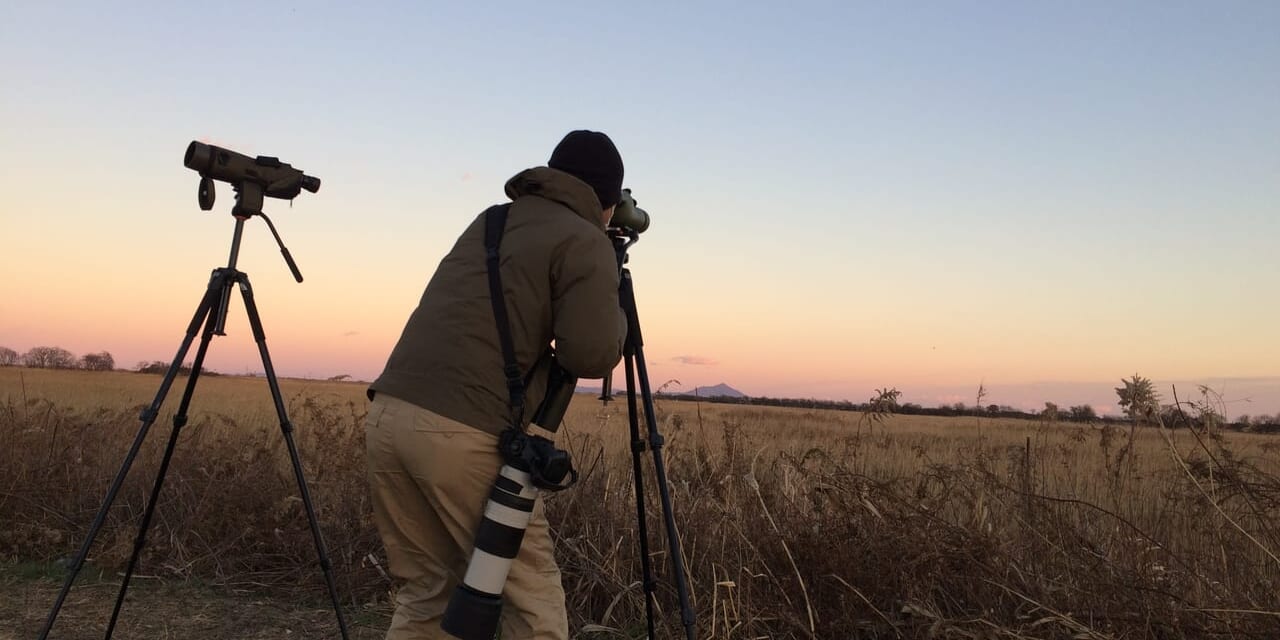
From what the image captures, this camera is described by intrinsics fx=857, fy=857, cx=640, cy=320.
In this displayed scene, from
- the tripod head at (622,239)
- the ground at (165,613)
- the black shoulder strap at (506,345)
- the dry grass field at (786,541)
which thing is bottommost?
the ground at (165,613)

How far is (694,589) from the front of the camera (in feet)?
14.3

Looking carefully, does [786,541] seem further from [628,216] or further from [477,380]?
[477,380]

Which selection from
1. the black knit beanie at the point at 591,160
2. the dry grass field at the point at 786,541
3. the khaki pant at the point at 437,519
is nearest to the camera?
the khaki pant at the point at 437,519

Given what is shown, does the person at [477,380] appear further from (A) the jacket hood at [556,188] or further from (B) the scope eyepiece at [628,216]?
(B) the scope eyepiece at [628,216]

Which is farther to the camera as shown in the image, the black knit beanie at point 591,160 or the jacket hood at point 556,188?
the black knit beanie at point 591,160

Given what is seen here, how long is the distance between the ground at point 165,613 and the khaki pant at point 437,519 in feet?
6.44

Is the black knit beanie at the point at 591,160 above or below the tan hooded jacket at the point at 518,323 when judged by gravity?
above

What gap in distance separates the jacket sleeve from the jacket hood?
194mm

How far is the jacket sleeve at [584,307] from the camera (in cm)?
262

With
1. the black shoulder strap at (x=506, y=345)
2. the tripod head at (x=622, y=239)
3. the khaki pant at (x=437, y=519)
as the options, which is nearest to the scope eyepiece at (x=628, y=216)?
the tripod head at (x=622, y=239)

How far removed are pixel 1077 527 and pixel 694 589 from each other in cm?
198

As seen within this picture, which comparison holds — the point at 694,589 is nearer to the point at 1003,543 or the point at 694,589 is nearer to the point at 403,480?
the point at 1003,543

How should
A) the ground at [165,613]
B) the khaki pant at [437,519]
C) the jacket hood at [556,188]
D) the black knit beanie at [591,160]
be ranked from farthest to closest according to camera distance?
the ground at [165,613] → the black knit beanie at [591,160] → the jacket hood at [556,188] → the khaki pant at [437,519]

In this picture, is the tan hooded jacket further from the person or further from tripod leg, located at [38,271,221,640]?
tripod leg, located at [38,271,221,640]
